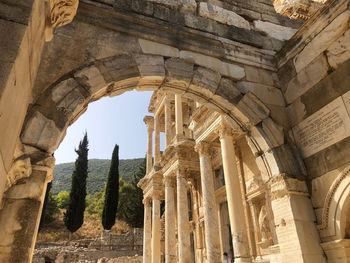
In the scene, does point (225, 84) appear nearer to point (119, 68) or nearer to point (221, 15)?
point (221, 15)

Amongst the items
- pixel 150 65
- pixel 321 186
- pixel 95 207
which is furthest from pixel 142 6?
pixel 95 207

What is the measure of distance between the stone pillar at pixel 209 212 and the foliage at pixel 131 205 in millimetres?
24523

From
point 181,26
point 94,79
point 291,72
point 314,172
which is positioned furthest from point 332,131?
point 94,79

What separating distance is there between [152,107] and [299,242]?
18.3m

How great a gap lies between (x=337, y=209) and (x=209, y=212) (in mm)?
6984

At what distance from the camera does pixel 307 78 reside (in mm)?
5766

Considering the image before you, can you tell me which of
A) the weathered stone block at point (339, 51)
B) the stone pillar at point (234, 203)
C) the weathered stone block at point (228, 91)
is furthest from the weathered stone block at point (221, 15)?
the stone pillar at point (234, 203)

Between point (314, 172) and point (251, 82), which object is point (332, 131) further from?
point (251, 82)

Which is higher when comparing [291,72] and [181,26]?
[181,26]

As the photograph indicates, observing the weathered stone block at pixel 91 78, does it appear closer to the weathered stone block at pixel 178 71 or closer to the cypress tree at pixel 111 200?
the weathered stone block at pixel 178 71

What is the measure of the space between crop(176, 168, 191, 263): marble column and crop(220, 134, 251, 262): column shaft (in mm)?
4396

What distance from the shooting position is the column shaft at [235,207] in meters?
8.22

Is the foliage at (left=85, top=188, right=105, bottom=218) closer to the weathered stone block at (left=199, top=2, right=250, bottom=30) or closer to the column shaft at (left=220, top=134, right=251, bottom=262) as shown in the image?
the column shaft at (left=220, top=134, right=251, bottom=262)

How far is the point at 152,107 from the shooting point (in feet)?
72.6
